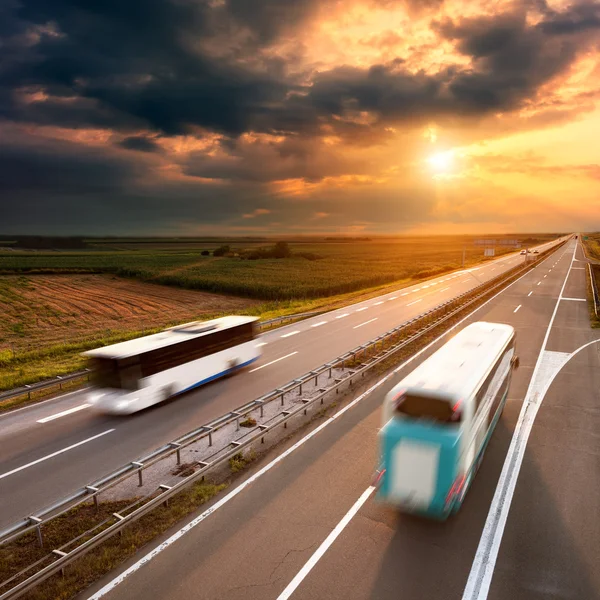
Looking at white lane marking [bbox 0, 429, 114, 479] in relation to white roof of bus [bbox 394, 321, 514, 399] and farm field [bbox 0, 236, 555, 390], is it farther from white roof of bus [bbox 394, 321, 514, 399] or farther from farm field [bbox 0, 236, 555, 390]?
white roof of bus [bbox 394, 321, 514, 399]

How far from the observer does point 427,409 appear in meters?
8.12

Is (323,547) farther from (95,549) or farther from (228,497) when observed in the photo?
(95,549)

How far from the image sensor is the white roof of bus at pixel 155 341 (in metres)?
13.4

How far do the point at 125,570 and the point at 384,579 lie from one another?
179 inches

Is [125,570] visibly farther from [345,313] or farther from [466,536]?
[345,313]

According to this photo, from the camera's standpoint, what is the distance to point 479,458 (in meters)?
9.91

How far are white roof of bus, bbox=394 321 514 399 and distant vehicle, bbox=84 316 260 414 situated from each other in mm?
8734

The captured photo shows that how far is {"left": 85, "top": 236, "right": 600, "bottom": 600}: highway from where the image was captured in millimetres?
6996

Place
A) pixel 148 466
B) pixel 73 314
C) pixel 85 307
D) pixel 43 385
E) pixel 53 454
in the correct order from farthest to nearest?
pixel 85 307 < pixel 73 314 < pixel 43 385 < pixel 53 454 < pixel 148 466

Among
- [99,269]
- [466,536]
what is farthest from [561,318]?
[99,269]

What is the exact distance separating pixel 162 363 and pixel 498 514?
10.8 metres

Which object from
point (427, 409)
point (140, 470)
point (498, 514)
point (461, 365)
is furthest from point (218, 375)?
point (498, 514)

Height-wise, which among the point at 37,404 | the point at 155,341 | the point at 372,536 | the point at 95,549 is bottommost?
the point at 372,536

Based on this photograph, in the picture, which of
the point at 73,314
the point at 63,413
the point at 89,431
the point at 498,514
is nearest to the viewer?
the point at 498,514
